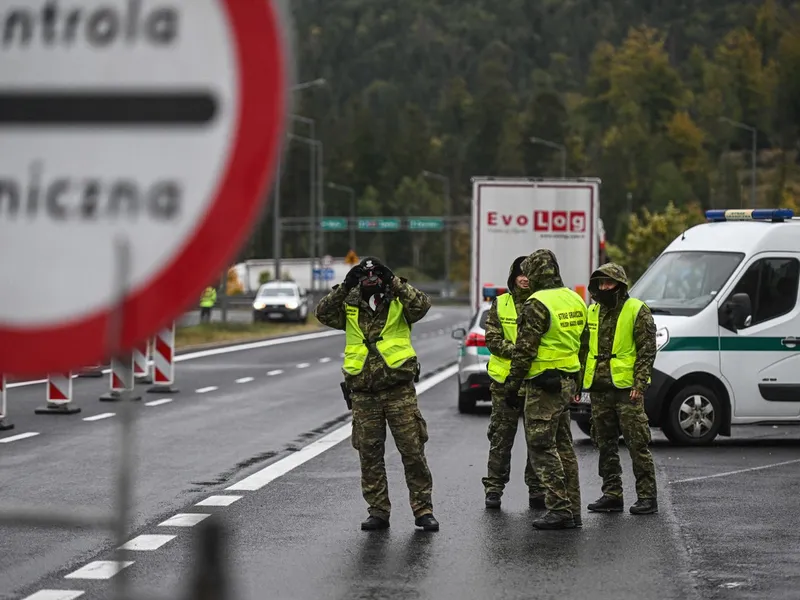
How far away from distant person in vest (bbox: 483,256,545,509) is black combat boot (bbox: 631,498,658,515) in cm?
68

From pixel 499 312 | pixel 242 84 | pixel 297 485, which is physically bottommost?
pixel 297 485

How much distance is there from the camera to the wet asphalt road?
8797 millimetres

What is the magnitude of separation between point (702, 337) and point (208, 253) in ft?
51.0

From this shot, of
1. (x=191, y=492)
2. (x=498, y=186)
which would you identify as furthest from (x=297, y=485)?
(x=498, y=186)

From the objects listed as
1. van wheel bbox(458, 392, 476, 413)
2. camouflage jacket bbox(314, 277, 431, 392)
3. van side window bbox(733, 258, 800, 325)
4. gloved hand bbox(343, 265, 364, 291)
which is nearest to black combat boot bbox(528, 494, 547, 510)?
camouflage jacket bbox(314, 277, 431, 392)

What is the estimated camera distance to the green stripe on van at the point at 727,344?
17.5 metres

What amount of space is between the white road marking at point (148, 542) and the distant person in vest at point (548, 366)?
252 cm

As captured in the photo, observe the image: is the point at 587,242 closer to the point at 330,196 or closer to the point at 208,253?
the point at 208,253

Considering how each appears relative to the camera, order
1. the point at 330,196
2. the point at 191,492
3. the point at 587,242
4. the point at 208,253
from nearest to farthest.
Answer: the point at 208,253, the point at 191,492, the point at 587,242, the point at 330,196

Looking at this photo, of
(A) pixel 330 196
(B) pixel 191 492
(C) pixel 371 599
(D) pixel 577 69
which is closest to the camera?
(C) pixel 371 599

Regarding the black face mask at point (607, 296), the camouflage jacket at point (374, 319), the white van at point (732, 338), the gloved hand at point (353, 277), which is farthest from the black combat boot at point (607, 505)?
the white van at point (732, 338)

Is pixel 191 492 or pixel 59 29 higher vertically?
pixel 59 29

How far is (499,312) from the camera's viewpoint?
1295 centimetres

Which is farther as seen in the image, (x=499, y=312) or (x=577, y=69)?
(x=577, y=69)
